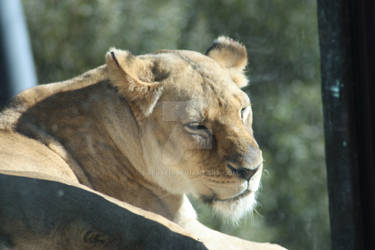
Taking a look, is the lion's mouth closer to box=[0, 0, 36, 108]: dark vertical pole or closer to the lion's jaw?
the lion's jaw

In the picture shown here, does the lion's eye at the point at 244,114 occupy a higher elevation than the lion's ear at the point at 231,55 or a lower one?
lower

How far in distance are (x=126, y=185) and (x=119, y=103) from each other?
0.89 ft

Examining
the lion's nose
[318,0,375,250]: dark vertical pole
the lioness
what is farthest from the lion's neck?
[318,0,375,250]: dark vertical pole

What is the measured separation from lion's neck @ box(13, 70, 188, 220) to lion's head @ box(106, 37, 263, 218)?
4 cm

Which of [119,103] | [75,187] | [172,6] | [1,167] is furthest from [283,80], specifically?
[1,167]

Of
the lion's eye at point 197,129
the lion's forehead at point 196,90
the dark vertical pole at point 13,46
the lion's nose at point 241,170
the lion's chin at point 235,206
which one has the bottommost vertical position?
the lion's chin at point 235,206

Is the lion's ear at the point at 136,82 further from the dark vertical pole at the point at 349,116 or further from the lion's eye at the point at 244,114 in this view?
the dark vertical pole at the point at 349,116

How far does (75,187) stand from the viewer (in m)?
1.34

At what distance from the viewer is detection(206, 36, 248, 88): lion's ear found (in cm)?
168

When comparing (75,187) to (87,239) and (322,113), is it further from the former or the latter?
(322,113)

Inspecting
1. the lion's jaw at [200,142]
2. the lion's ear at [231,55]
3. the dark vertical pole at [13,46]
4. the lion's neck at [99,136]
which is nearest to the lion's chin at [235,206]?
the lion's jaw at [200,142]

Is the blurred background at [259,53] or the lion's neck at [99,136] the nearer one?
the blurred background at [259,53]

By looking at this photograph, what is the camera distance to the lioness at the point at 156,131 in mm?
1674

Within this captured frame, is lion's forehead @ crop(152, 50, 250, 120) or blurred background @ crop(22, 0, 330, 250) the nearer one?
blurred background @ crop(22, 0, 330, 250)
